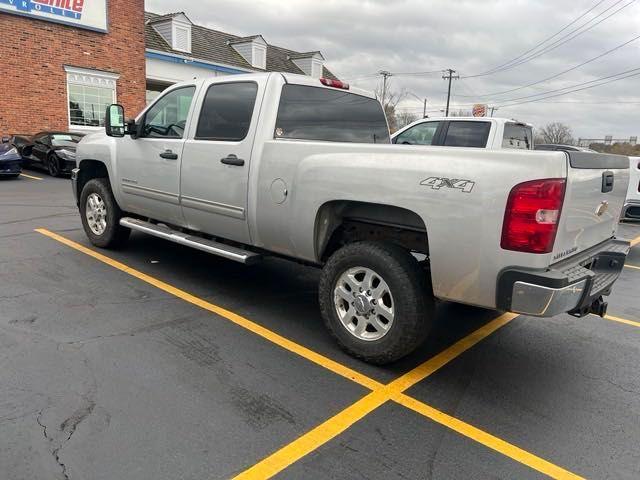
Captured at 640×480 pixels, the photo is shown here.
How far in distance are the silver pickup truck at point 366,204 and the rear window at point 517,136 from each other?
3.74 metres

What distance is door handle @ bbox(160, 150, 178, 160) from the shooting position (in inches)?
195

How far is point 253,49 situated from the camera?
2850cm

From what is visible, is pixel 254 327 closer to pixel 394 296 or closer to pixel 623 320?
pixel 394 296

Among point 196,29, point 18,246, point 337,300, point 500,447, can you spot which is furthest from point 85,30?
point 500,447

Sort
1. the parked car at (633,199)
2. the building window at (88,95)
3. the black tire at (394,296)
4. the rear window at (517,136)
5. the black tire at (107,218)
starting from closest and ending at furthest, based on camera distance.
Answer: the black tire at (394,296)
the black tire at (107,218)
the parked car at (633,199)
the rear window at (517,136)
the building window at (88,95)

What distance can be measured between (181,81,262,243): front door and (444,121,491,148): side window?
15.1 feet

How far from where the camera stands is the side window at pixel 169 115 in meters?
5.09

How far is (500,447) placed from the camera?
2.83m

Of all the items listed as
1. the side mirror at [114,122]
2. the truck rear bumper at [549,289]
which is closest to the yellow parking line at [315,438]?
the truck rear bumper at [549,289]

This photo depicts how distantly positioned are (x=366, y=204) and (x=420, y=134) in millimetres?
5616

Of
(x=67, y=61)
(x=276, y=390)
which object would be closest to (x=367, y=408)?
(x=276, y=390)

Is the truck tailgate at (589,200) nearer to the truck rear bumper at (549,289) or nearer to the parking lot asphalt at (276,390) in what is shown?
the truck rear bumper at (549,289)

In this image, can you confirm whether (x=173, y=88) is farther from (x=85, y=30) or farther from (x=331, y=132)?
(x=85, y=30)

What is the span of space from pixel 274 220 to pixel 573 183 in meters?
2.17
